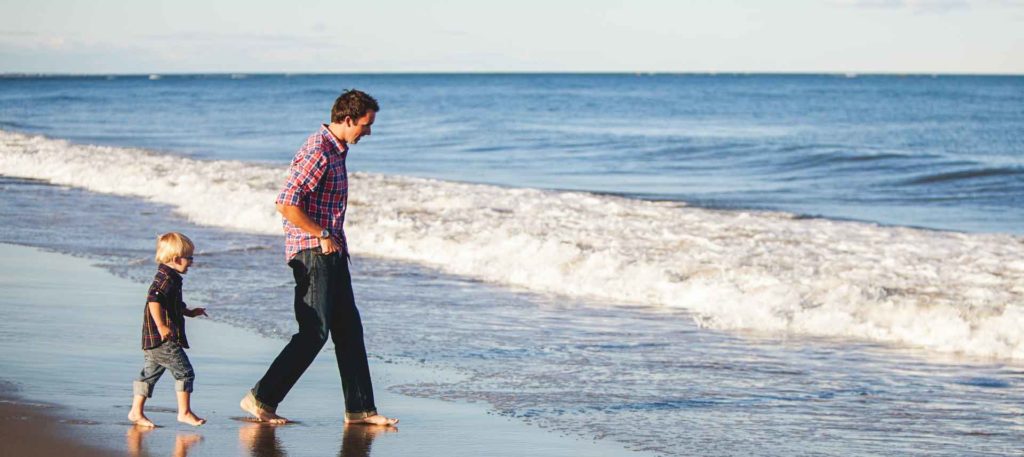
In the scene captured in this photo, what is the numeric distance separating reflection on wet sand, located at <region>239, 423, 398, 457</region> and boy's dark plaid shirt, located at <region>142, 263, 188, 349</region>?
1.75 ft

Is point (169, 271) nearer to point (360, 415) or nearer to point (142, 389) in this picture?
point (142, 389)

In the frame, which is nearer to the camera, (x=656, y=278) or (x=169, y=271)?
(x=169, y=271)

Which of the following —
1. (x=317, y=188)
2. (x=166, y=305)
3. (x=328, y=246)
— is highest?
(x=317, y=188)

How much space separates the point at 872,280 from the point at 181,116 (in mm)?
48877

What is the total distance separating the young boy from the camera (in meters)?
5.33

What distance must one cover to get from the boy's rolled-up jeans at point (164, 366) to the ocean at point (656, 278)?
1538 millimetres

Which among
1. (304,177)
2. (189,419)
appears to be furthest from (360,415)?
(304,177)

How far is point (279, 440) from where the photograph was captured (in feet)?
17.8

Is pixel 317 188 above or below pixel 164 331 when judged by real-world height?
above

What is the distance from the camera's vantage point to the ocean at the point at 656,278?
21.5 ft

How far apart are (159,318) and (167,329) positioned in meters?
0.06

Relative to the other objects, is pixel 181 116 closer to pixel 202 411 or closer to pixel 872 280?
pixel 872 280

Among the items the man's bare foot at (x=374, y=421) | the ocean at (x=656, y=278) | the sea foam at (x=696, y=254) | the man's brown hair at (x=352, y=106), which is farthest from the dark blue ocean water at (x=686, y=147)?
the man's brown hair at (x=352, y=106)

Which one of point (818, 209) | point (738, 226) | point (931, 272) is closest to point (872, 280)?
point (931, 272)
